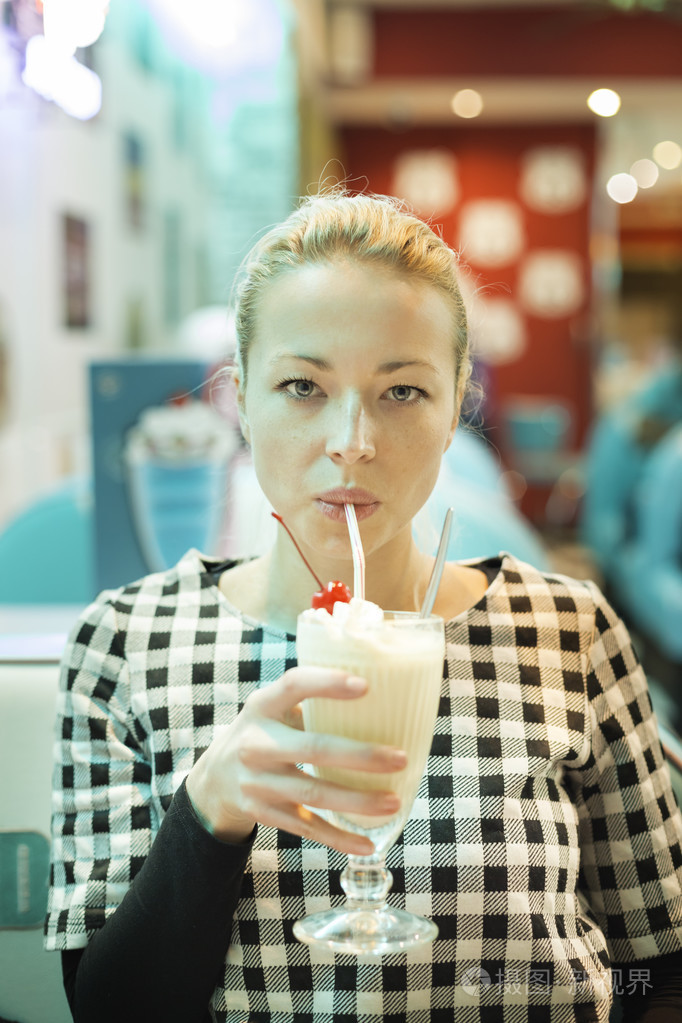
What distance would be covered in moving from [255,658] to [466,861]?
30cm

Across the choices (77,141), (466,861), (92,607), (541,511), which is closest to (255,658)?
(92,607)

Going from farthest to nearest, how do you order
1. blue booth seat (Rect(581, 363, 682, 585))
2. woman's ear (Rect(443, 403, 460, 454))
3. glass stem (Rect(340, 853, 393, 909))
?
blue booth seat (Rect(581, 363, 682, 585)) < woman's ear (Rect(443, 403, 460, 454)) < glass stem (Rect(340, 853, 393, 909))

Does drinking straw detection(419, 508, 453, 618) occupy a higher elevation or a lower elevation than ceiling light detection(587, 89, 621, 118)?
lower

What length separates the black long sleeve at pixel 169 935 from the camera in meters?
0.96

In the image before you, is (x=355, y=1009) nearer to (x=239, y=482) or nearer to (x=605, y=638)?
(x=605, y=638)

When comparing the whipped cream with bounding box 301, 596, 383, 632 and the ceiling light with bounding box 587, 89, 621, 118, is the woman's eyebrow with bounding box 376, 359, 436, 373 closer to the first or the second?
the whipped cream with bounding box 301, 596, 383, 632

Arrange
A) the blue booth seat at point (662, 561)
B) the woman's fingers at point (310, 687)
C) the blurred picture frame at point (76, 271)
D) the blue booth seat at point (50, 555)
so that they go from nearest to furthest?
the woman's fingers at point (310, 687)
the blue booth seat at point (50, 555)
the blurred picture frame at point (76, 271)
the blue booth seat at point (662, 561)

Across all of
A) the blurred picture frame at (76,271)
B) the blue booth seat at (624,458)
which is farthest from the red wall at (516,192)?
the blurred picture frame at (76,271)

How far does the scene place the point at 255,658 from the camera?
117cm

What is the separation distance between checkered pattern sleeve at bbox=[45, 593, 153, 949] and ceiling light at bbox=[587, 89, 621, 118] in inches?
301

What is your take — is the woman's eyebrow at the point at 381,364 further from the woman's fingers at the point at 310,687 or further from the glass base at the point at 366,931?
the glass base at the point at 366,931

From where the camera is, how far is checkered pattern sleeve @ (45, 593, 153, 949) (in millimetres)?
1104

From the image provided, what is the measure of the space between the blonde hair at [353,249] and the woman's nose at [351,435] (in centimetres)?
16

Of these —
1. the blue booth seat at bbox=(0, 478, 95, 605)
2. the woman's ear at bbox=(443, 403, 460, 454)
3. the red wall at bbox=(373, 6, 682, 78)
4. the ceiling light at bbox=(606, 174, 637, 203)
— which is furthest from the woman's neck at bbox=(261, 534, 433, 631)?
the ceiling light at bbox=(606, 174, 637, 203)
